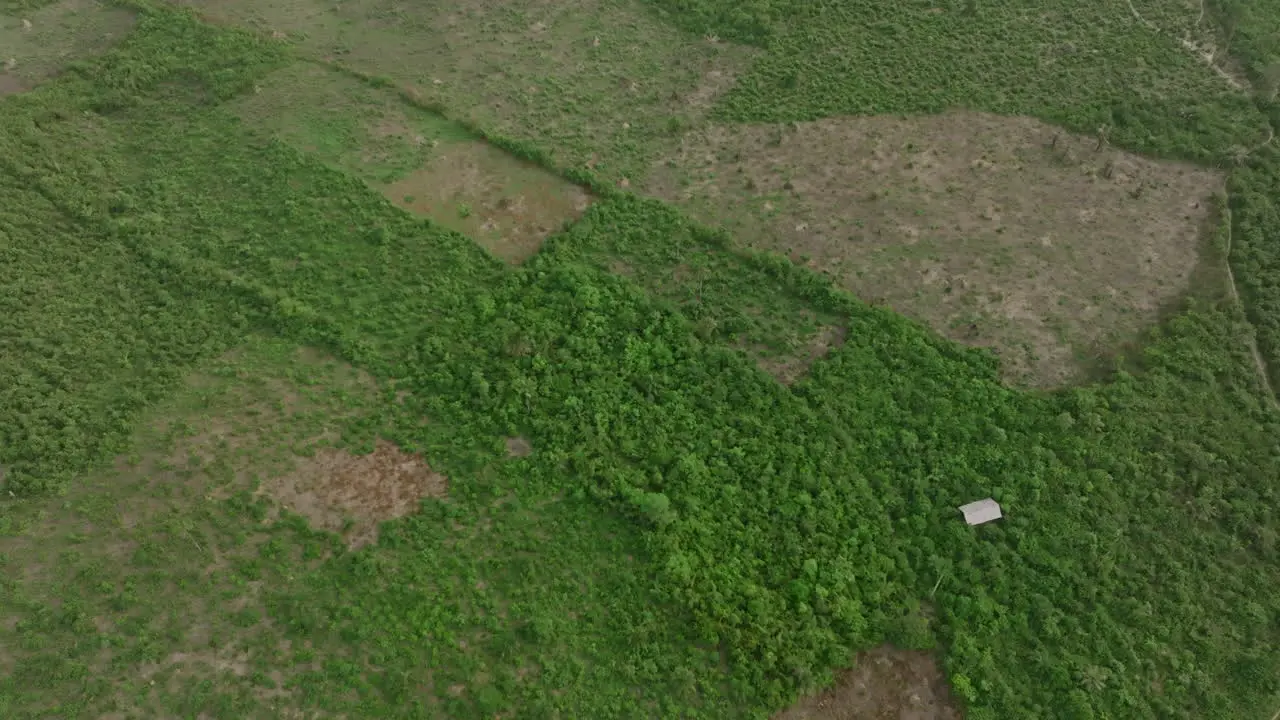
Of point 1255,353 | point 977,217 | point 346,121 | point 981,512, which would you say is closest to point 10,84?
point 346,121

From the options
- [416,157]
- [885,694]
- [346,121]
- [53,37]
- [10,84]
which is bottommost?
[885,694]

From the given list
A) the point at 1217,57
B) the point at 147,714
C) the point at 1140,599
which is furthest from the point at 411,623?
the point at 1217,57

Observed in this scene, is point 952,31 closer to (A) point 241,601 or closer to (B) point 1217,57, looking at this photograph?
(B) point 1217,57

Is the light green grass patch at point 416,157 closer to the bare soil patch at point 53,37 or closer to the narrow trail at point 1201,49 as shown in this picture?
the bare soil patch at point 53,37

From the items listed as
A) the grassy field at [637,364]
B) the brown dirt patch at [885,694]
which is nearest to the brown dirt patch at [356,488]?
the grassy field at [637,364]

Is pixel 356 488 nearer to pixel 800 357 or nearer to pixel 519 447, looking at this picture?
pixel 519 447

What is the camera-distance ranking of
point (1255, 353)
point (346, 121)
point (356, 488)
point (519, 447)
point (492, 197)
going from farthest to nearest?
point (346, 121) → point (492, 197) → point (1255, 353) → point (519, 447) → point (356, 488)

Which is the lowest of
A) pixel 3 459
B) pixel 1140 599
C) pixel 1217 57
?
pixel 1140 599

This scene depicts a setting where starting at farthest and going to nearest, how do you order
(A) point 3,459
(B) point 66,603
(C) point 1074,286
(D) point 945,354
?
1. (C) point 1074,286
2. (D) point 945,354
3. (A) point 3,459
4. (B) point 66,603
